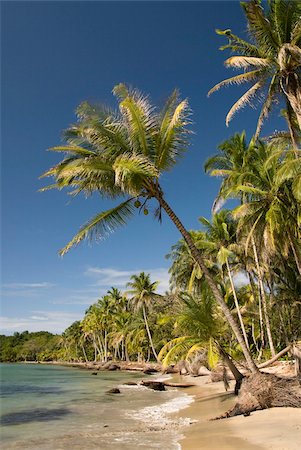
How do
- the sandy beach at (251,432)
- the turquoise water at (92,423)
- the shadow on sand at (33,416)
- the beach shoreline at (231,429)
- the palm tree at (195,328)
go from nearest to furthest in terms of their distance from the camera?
the sandy beach at (251,432) < the beach shoreline at (231,429) < the turquoise water at (92,423) < the palm tree at (195,328) < the shadow on sand at (33,416)

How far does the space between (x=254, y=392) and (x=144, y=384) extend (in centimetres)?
1801

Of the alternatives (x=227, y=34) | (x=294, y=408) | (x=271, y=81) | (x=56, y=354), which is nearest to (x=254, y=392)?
(x=294, y=408)

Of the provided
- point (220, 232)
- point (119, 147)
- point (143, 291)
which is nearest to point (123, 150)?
point (119, 147)

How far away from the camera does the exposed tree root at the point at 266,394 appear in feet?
35.6

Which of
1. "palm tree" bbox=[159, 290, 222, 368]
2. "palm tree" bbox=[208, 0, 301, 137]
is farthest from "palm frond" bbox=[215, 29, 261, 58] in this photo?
"palm tree" bbox=[159, 290, 222, 368]

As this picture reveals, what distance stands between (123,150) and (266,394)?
8.67 meters

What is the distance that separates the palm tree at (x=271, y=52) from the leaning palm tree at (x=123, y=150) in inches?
139

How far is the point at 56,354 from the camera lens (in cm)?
11262

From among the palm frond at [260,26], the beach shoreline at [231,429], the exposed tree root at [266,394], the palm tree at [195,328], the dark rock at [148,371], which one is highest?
the palm frond at [260,26]

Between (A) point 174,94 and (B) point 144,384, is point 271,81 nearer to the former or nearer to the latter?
(A) point 174,94

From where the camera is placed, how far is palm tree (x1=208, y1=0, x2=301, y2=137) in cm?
1270

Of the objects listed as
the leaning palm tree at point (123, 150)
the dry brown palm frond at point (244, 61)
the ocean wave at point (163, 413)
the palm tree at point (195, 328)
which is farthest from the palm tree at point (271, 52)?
the ocean wave at point (163, 413)

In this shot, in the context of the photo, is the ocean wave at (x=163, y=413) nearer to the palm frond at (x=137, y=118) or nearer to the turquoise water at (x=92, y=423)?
the turquoise water at (x=92, y=423)

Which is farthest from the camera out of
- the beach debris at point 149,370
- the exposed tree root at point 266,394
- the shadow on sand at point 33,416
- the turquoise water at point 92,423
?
the beach debris at point 149,370
